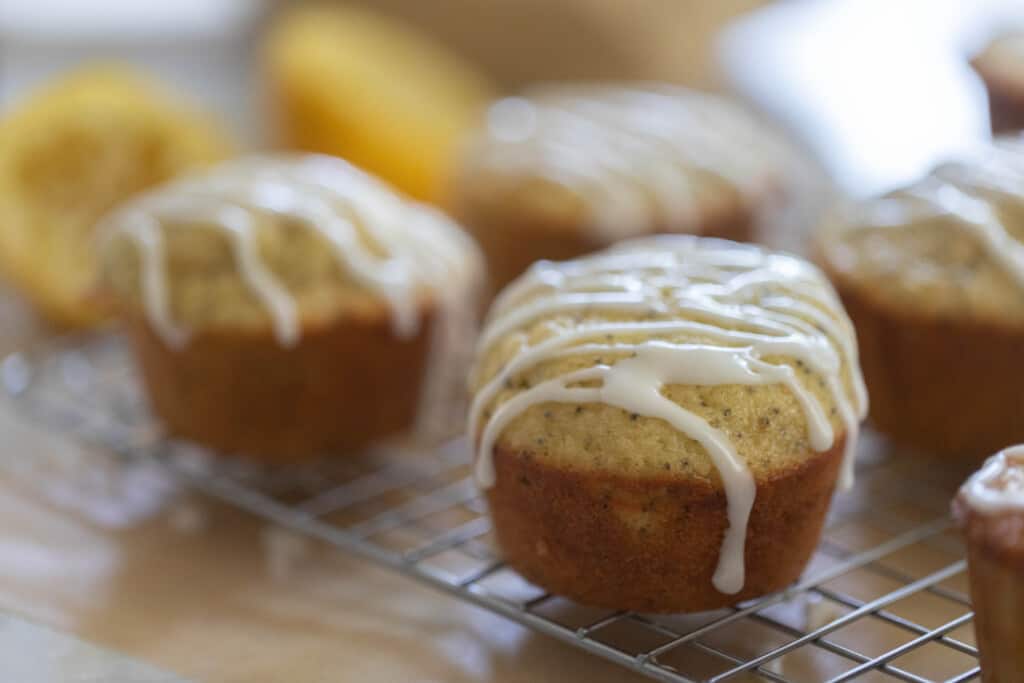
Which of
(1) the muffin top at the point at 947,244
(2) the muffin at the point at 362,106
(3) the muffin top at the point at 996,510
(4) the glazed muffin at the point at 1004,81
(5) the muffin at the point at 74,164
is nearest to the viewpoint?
(3) the muffin top at the point at 996,510

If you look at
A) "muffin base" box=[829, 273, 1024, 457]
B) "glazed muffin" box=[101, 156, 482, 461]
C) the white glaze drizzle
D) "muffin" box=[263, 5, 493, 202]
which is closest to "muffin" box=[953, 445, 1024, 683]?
the white glaze drizzle

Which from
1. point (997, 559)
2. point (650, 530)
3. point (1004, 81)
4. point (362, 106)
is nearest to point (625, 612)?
point (650, 530)

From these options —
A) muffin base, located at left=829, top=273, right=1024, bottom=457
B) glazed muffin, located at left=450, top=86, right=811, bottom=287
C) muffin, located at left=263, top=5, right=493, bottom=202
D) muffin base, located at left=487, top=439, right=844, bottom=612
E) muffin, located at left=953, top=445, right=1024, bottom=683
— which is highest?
muffin, located at left=263, top=5, right=493, bottom=202

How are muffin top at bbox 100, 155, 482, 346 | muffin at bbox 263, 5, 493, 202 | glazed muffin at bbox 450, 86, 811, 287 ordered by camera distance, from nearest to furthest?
muffin top at bbox 100, 155, 482, 346
glazed muffin at bbox 450, 86, 811, 287
muffin at bbox 263, 5, 493, 202

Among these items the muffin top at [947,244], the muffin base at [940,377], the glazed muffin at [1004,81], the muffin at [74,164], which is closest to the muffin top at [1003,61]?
the glazed muffin at [1004,81]

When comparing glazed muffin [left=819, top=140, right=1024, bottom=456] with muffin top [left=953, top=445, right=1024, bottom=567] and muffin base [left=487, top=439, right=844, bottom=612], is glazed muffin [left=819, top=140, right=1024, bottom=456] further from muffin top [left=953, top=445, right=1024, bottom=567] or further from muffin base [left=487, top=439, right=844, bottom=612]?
muffin top [left=953, top=445, right=1024, bottom=567]

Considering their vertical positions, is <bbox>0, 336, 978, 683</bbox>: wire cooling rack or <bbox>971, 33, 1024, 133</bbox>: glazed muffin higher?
<bbox>971, 33, 1024, 133</bbox>: glazed muffin

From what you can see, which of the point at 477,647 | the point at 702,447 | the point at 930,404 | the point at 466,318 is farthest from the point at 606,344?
the point at 466,318

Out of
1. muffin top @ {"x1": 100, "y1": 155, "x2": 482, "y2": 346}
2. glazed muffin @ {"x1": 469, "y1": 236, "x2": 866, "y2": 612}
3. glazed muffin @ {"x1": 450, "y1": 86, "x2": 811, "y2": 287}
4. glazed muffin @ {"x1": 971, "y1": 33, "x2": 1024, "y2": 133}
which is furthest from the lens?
glazed muffin @ {"x1": 450, "y1": 86, "x2": 811, "y2": 287}

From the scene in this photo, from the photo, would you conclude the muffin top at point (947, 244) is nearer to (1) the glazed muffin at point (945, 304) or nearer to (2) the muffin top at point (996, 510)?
(1) the glazed muffin at point (945, 304)
